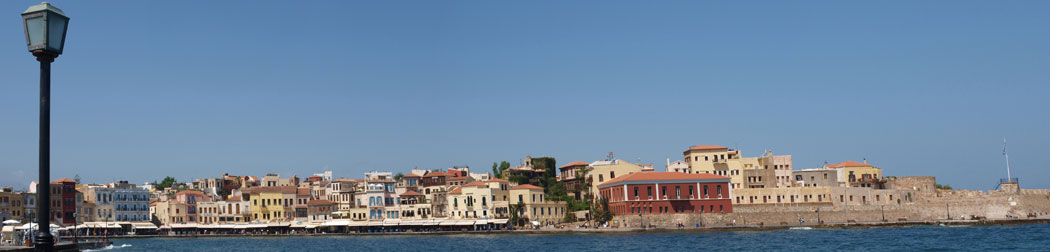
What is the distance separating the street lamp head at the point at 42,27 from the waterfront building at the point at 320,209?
298ft

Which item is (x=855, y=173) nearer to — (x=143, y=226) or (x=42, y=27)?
(x=143, y=226)

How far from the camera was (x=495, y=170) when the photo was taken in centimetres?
11412

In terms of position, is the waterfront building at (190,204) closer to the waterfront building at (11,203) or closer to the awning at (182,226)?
the awning at (182,226)

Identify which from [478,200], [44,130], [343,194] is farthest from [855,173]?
[44,130]

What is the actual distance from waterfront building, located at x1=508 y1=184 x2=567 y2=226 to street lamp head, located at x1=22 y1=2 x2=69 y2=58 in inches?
3212

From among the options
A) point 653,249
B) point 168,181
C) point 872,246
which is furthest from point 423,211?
point 168,181

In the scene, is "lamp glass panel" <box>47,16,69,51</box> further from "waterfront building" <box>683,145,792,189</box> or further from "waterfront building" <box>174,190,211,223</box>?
"waterfront building" <box>174,190,211,223</box>

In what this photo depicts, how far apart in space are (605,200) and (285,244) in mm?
31053

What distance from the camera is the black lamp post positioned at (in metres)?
9.77

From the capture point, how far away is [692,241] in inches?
2714

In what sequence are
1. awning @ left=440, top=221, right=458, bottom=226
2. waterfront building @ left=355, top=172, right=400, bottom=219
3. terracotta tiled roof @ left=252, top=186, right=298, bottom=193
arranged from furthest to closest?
terracotta tiled roof @ left=252, top=186, right=298, bottom=193
waterfront building @ left=355, top=172, right=400, bottom=219
awning @ left=440, top=221, right=458, bottom=226

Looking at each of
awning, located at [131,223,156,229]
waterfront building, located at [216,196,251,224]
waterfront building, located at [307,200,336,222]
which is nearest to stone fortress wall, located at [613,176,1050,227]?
waterfront building, located at [307,200,336,222]

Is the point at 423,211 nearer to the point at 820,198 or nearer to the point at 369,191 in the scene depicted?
the point at 369,191

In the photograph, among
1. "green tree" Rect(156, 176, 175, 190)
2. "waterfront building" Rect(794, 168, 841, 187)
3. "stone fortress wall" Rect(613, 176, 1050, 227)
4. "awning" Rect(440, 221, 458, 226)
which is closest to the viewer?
"stone fortress wall" Rect(613, 176, 1050, 227)
